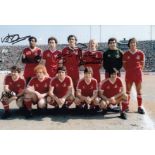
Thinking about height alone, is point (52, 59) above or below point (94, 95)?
above

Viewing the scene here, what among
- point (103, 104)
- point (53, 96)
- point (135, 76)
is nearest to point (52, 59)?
point (53, 96)

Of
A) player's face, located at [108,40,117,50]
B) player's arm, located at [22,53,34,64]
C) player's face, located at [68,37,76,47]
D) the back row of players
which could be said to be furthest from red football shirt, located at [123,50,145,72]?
player's arm, located at [22,53,34,64]

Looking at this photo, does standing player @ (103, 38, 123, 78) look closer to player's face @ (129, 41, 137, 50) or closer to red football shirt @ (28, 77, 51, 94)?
player's face @ (129, 41, 137, 50)

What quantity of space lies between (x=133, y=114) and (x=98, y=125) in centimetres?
135

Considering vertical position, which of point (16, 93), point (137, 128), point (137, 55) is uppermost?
point (137, 55)

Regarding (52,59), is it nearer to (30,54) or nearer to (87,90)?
(30,54)

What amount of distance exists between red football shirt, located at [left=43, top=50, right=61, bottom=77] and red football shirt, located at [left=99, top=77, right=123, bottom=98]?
1555mm

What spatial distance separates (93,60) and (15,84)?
1943mm

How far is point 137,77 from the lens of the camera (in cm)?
803

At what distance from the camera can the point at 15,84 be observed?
7816 mm

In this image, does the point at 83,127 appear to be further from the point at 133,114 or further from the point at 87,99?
the point at 133,114

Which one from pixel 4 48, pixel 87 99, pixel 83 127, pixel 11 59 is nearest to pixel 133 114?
pixel 87 99

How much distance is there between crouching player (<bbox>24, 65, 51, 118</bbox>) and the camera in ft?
24.5

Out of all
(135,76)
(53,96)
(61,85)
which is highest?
(135,76)
